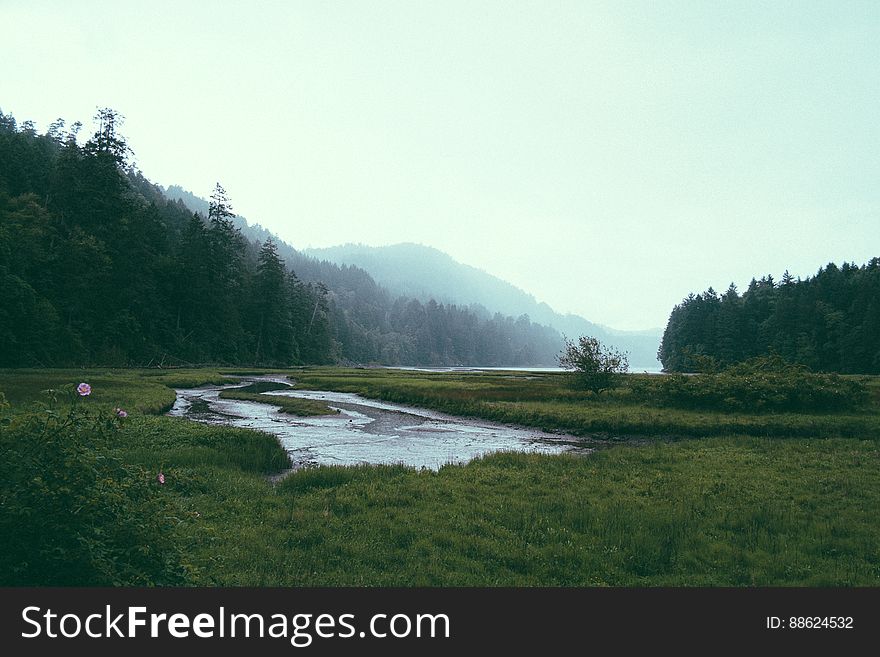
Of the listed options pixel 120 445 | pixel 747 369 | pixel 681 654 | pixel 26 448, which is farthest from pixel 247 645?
pixel 747 369

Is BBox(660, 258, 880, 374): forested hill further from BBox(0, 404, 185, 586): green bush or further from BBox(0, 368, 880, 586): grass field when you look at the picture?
BBox(0, 404, 185, 586): green bush

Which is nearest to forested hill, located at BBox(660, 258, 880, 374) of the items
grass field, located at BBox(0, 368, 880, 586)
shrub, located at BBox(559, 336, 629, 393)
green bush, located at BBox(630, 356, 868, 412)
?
shrub, located at BBox(559, 336, 629, 393)

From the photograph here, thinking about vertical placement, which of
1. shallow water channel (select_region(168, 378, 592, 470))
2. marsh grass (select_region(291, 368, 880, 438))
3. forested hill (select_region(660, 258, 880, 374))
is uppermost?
forested hill (select_region(660, 258, 880, 374))

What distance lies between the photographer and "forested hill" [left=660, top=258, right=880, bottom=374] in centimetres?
10706

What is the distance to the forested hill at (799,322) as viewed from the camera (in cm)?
10706

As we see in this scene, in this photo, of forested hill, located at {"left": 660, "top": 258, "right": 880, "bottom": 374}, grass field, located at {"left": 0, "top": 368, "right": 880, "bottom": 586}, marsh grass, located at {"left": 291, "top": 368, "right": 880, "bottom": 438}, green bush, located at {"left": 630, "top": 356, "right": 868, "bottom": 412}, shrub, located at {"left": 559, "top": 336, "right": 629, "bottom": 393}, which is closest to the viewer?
grass field, located at {"left": 0, "top": 368, "right": 880, "bottom": 586}

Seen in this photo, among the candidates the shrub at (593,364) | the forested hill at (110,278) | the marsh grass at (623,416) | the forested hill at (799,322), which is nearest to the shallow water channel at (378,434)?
the marsh grass at (623,416)

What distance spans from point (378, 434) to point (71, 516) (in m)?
26.4

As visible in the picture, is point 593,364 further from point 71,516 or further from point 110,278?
point 110,278

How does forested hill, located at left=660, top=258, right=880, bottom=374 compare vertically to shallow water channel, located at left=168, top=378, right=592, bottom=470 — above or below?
above

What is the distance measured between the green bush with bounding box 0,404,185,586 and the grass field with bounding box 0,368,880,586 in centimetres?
3

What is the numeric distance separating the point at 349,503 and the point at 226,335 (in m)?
108

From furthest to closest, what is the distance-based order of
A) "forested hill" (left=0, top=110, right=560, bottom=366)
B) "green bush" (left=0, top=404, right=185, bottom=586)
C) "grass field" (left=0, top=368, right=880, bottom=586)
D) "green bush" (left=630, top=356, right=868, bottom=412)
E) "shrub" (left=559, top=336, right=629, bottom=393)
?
"forested hill" (left=0, top=110, right=560, bottom=366) < "shrub" (left=559, top=336, right=629, bottom=393) < "green bush" (left=630, top=356, right=868, bottom=412) < "grass field" (left=0, top=368, right=880, bottom=586) < "green bush" (left=0, top=404, right=185, bottom=586)

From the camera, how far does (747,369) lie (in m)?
46.6
